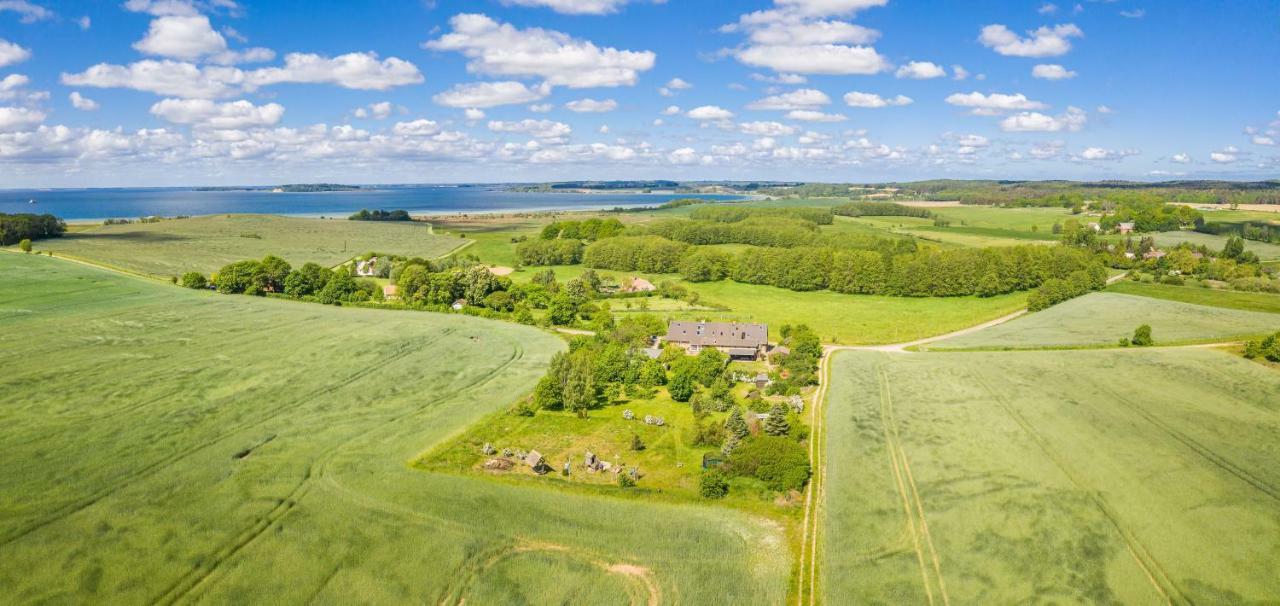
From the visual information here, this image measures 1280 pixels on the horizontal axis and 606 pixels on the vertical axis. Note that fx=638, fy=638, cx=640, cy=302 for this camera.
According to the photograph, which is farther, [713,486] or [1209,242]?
[1209,242]

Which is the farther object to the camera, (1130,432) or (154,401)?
(154,401)

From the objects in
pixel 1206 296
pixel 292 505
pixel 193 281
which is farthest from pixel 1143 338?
pixel 193 281

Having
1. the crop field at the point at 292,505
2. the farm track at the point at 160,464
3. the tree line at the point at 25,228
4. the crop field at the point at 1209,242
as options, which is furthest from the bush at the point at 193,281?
the crop field at the point at 1209,242

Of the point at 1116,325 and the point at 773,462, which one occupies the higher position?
the point at 1116,325

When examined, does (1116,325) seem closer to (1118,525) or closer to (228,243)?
(1118,525)

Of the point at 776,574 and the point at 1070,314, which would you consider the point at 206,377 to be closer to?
the point at 776,574

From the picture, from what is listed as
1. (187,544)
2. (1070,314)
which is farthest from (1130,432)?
(187,544)
